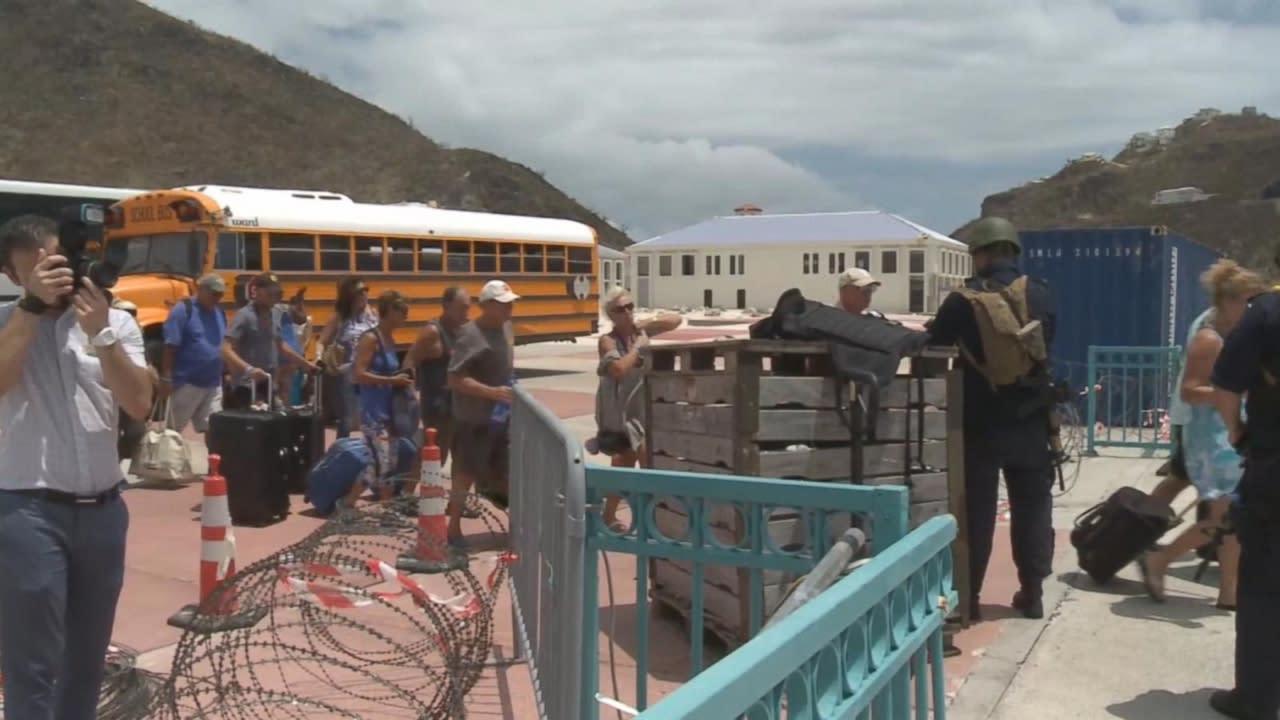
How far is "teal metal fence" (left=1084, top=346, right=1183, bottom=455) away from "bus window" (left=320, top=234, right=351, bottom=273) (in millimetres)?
9964

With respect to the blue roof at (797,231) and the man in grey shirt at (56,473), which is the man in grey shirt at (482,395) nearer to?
the man in grey shirt at (56,473)

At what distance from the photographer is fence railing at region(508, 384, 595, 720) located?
3135 millimetres

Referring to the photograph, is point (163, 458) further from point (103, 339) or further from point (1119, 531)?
point (1119, 531)

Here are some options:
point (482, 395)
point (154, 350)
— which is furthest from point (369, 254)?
point (482, 395)

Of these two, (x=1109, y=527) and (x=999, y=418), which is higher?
(x=999, y=418)

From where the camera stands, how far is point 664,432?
5715 mm

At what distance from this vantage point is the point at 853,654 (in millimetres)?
2006

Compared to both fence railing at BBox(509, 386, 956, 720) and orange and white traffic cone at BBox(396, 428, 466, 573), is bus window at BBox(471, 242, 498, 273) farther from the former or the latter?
fence railing at BBox(509, 386, 956, 720)

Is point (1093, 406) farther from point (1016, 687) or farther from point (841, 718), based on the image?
point (841, 718)

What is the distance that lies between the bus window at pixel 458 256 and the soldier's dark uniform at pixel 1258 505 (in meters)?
15.0

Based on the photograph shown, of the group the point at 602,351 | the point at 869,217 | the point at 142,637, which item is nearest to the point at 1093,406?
the point at 602,351

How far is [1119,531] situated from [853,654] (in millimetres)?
5071

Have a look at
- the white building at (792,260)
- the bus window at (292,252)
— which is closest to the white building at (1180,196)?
the white building at (792,260)

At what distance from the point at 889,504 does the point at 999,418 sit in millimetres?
3250
